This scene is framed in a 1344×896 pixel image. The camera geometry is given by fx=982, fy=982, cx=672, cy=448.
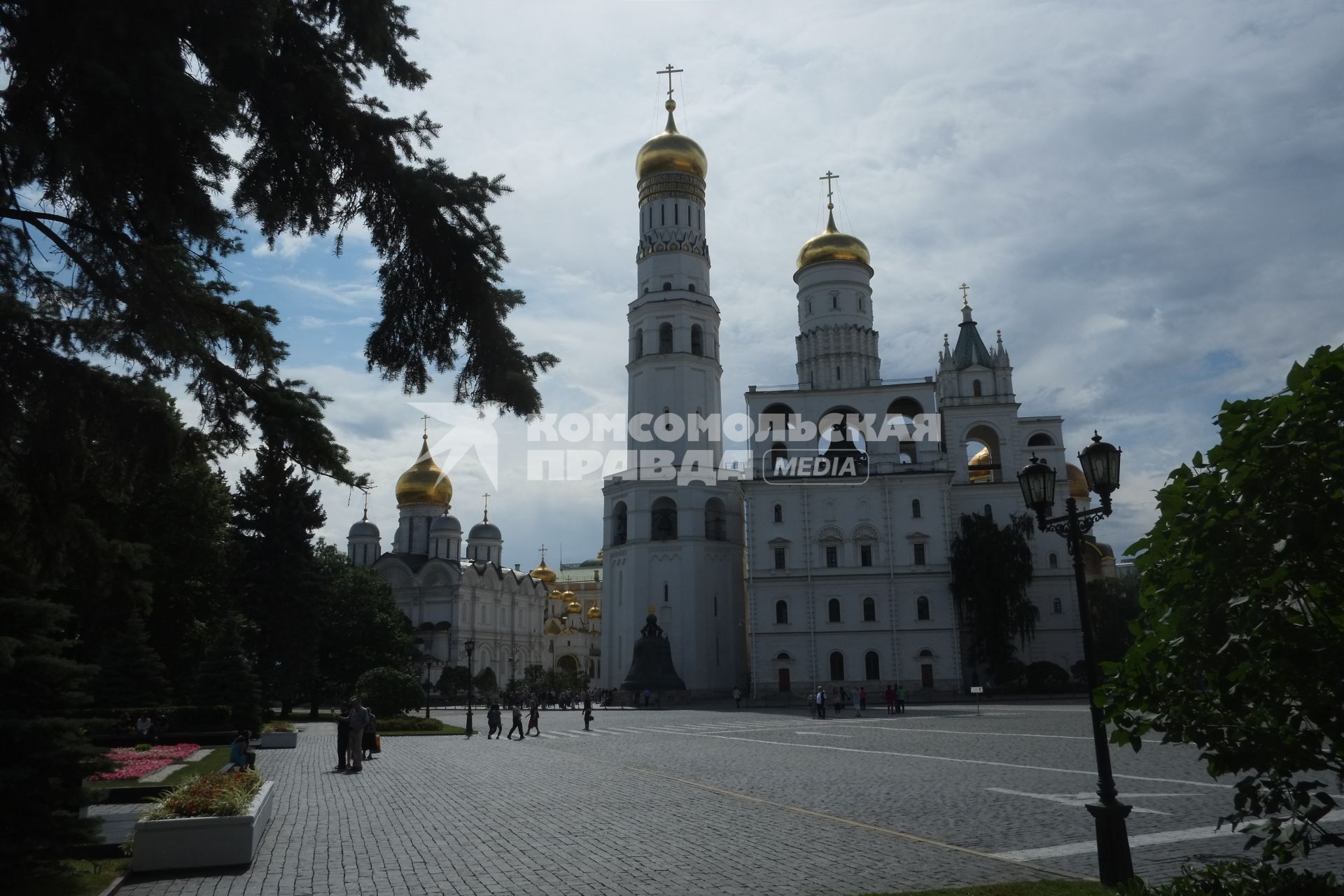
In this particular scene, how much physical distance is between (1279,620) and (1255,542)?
379 millimetres

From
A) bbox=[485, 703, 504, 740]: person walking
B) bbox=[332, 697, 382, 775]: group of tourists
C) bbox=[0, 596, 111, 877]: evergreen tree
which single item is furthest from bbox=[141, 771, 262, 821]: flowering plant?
bbox=[485, 703, 504, 740]: person walking

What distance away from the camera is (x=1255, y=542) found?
15.2 ft

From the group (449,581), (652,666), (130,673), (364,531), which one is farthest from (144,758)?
(364,531)

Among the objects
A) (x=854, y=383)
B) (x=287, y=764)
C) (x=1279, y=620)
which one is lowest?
(x=287, y=764)

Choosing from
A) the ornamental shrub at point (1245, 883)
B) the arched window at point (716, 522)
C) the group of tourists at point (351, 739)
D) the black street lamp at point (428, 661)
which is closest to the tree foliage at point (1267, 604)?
the ornamental shrub at point (1245, 883)

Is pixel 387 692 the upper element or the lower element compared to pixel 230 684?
lower

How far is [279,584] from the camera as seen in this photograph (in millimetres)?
37938

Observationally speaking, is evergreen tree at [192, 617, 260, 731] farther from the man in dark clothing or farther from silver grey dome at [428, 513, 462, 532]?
silver grey dome at [428, 513, 462, 532]

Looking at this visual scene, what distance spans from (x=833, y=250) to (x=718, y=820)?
162 feet

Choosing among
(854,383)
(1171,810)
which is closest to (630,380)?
(854,383)

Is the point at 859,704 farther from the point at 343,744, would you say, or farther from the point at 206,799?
the point at 206,799

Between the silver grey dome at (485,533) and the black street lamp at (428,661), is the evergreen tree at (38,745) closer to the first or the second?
the black street lamp at (428,661)

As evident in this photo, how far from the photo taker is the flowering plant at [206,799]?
968cm

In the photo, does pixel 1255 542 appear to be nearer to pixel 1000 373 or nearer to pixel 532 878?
pixel 532 878
